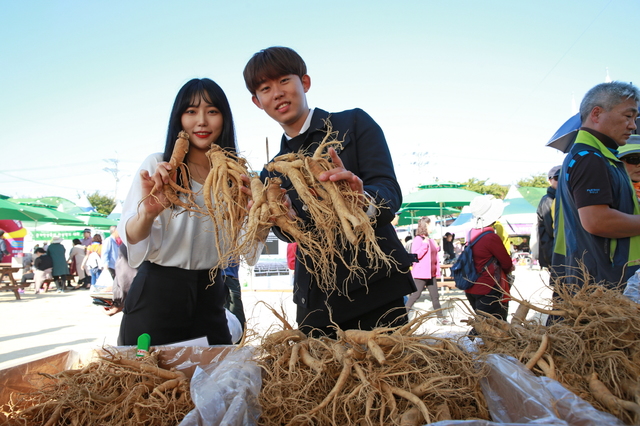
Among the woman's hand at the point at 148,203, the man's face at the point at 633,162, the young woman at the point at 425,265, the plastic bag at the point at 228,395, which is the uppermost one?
the man's face at the point at 633,162

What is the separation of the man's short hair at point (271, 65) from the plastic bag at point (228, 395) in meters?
1.12

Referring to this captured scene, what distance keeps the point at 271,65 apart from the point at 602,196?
1.66m

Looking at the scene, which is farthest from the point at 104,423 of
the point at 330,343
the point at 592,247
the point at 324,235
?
the point at 592,247

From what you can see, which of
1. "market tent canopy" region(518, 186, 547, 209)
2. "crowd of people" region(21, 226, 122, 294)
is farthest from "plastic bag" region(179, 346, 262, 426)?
"market tent canopy" region(518, 186, 547, 209)

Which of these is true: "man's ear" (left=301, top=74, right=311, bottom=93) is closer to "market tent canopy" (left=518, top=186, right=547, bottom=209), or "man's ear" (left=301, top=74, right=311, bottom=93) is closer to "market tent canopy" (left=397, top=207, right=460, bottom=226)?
"market tent canopy" (left=397, top=207, right=460, bottom=226)

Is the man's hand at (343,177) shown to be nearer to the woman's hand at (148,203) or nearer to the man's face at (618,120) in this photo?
the woman's hand at (148,203)

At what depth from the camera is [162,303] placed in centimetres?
176

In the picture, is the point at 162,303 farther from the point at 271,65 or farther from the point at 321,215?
the point at 271,65

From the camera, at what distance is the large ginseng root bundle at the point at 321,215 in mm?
1513

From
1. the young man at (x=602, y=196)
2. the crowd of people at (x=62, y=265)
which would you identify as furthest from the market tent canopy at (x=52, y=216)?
the young man at (x=602, y=196)

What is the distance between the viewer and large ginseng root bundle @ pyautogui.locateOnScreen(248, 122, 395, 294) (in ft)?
4.96

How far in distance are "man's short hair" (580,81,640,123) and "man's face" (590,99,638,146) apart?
0.02 m

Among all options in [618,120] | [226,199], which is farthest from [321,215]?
[618,120]

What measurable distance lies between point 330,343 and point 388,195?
594 millimetres
